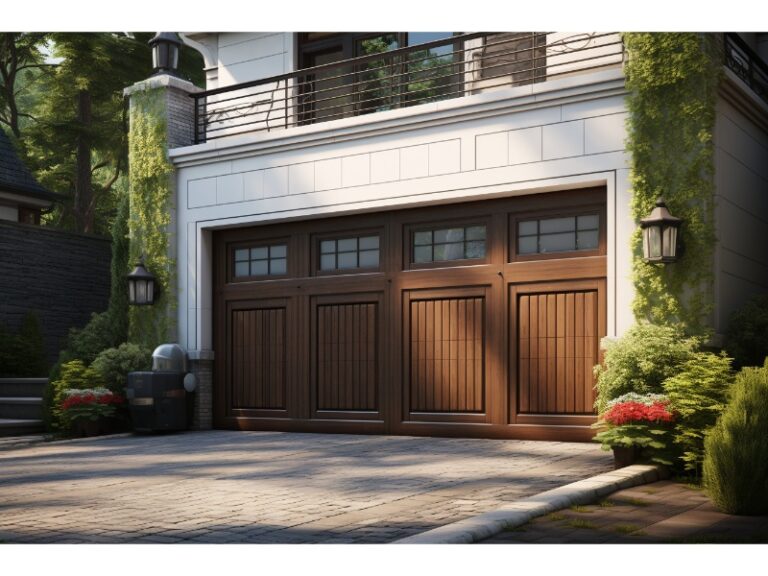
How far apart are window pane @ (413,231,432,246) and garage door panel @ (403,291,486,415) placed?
2.25 ft

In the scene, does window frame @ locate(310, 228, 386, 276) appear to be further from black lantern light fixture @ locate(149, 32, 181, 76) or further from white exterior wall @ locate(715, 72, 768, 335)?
white exterior wall @ locate(715, 72, 768, 335)

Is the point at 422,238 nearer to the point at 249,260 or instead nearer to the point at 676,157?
the point at 249,260

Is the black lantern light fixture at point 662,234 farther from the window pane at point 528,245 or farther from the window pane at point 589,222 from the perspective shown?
the window pane at point 528,245

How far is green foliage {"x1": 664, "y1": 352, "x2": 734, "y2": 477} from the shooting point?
8586 millimetres

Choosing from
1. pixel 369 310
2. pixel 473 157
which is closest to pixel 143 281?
pixel 369 310

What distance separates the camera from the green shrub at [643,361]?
10039 mm

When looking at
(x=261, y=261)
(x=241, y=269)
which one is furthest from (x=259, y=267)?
(x=241, y=269)

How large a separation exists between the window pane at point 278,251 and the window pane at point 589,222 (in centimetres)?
458

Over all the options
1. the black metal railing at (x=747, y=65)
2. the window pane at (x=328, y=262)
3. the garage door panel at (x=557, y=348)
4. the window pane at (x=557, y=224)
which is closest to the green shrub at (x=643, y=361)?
the garage door panel at (x=557, y=348)

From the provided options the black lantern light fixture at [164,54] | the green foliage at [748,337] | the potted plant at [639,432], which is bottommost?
the potted plant at [639,432]

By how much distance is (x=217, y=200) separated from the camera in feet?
48.0

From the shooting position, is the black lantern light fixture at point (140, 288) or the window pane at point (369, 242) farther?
the black lantern light fixture at point (140, 288)
